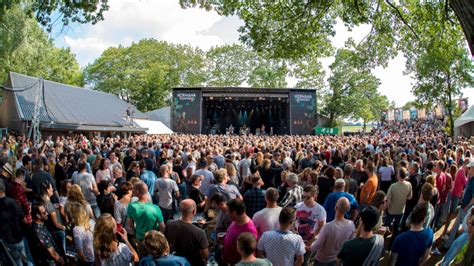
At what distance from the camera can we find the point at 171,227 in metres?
3.88

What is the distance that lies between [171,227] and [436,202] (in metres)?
5.00

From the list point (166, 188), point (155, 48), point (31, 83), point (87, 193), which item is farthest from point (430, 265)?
point (155, 48)

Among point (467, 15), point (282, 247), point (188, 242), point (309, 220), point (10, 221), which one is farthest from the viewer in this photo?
point (309, 220)

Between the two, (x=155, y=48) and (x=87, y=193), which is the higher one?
(x=155, y=48)

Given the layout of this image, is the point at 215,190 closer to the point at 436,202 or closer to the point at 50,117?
the point at 436,202

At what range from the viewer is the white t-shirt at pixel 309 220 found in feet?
15.2

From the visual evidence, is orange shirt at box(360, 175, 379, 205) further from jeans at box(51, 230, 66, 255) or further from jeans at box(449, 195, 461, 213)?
jeans at box(51, 230, 66, 255)

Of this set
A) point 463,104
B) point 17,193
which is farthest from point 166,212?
point 463,104

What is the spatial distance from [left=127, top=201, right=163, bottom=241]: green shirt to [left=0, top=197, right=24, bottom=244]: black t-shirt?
1.21m

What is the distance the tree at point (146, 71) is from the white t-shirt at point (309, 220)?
44000 millimetres

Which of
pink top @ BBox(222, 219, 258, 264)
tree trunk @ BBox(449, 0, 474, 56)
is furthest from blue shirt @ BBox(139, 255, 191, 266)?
tree trunk @ BBox(449, 0, 474, 56)

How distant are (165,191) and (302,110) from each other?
26.4m

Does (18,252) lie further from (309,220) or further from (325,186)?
(325,186)

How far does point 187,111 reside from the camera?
32.0 metres
